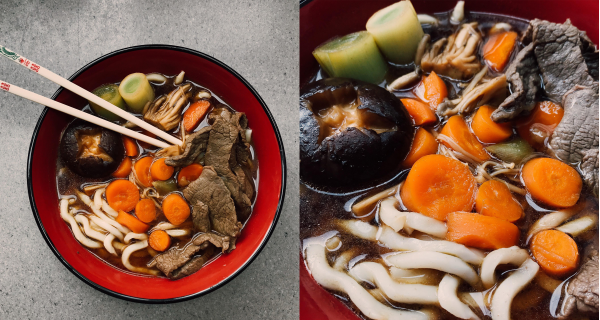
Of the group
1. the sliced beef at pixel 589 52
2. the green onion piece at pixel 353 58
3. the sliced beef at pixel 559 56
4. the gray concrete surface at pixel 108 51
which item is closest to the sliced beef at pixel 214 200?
the gray concrete surface at pixel 108 51

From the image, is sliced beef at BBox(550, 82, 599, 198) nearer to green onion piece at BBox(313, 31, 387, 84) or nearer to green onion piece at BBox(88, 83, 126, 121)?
green onion piece at BBox(313, 31, 387, 84)

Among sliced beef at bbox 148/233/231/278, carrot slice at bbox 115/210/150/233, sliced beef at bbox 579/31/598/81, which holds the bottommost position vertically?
sliced beef at bbox 148/233/231/278

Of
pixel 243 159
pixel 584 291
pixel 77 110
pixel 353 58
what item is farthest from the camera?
pixel 353 58

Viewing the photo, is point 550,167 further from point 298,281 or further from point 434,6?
point 298,281

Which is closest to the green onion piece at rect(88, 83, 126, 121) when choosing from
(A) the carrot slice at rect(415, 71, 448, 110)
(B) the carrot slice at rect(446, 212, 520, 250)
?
(A) the carrot slice at rect(415, 71, 448, 110)

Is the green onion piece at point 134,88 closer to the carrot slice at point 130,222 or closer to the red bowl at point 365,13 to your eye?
the carrot slice at point 130,222


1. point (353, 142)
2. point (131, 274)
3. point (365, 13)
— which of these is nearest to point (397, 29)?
point (365, 13)

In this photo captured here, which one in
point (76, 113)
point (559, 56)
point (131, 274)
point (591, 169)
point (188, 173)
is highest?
point (559, 56)

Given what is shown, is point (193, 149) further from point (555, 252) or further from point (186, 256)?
point (555, 252)
